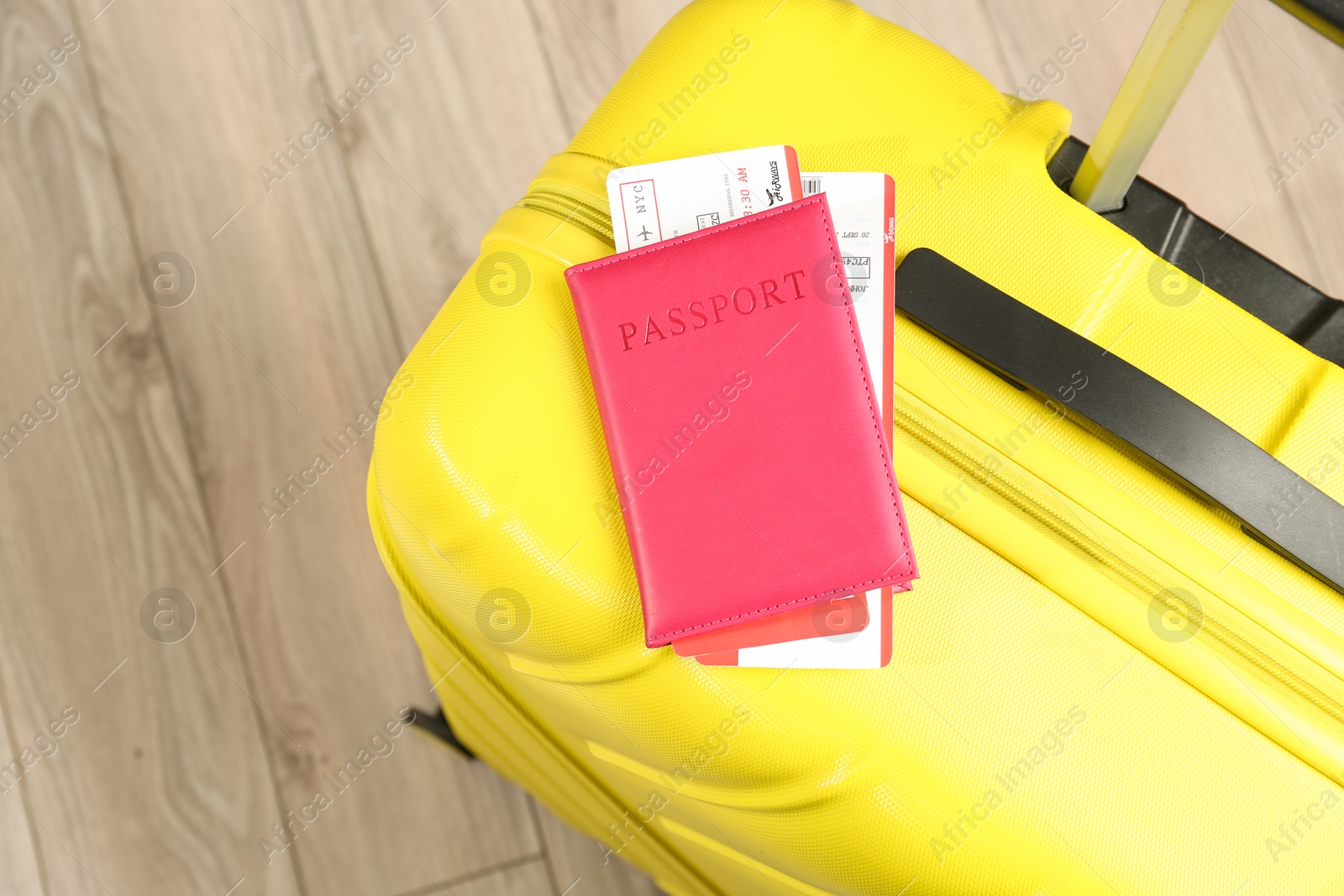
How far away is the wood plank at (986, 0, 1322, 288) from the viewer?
1078mm

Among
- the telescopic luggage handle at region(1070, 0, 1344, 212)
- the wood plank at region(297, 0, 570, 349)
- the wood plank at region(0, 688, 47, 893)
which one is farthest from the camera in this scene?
the wood plank at region(297, 0, 570, 349)

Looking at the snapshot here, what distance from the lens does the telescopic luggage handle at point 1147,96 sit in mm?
460

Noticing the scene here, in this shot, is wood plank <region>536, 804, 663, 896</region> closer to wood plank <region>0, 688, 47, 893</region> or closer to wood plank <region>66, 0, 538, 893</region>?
wood plank <region>66, 0, 538, 893</region>

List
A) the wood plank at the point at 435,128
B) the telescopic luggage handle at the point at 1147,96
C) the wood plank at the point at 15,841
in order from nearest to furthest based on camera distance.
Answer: the telescopic luggage handle at the point at 1147,96
the wood plank at the point at 15,841
the wood plank at the point at 435,128

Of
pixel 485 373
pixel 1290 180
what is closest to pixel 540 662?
pixel 485 373

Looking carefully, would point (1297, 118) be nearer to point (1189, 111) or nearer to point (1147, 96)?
point (1189, 111)

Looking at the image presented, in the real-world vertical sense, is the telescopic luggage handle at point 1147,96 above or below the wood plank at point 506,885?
above

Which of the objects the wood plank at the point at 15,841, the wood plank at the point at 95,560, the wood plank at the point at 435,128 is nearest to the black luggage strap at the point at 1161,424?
the wood plank at the point at 435,128

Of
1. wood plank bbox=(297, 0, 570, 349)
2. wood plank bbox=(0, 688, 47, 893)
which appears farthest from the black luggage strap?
wood plank bbox=(0, 688, 47, 893)

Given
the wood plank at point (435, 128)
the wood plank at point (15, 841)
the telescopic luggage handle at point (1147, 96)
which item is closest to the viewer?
A: the telescopic luggage handle at point (1147, 96)

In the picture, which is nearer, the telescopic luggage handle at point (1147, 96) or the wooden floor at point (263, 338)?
the telescopic luggage handle at point (1147, 96)

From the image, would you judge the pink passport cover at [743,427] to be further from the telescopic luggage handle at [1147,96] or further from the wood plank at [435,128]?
the wood plank at [435,128]

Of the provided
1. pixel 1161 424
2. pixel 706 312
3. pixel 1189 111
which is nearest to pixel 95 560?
pixel 706 312

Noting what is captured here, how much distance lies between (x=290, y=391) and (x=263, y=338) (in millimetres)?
70
